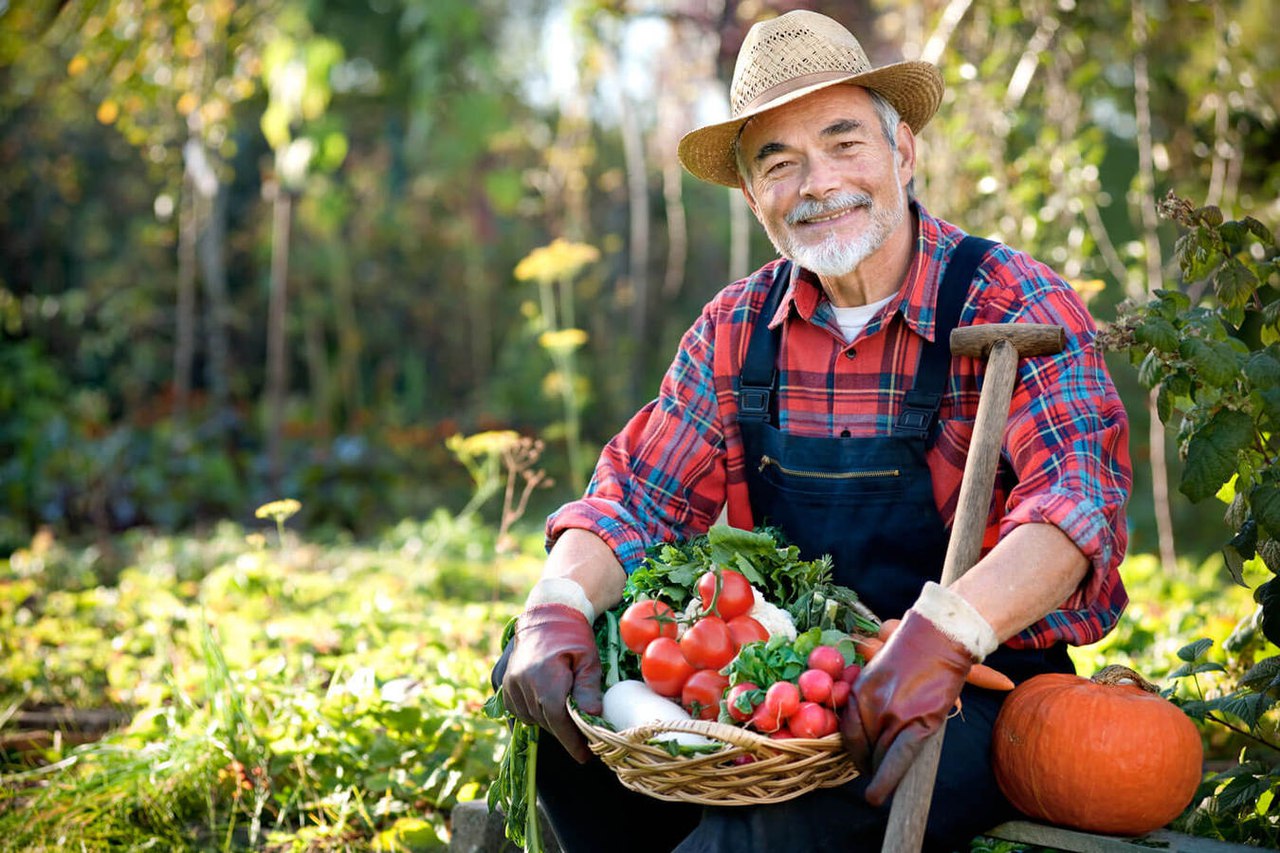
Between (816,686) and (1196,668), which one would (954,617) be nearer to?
(816,686)

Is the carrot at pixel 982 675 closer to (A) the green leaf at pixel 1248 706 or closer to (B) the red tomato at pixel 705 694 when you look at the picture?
(B) the red tomato at pixel 705 694

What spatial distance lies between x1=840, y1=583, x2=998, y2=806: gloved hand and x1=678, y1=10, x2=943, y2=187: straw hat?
1135mm

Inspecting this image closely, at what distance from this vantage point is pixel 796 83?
8.50ft

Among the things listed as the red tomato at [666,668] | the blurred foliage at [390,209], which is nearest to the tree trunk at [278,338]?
the blurred foliage at [390,209]

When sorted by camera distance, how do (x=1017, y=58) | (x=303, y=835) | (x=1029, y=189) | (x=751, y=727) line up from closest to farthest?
(x=751, y=727)
(x=303, y=835)
(x=1029, y=189)
(x=1017, y=58)

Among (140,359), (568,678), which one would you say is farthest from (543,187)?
(568,678)

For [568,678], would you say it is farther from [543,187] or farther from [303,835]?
[543,187]

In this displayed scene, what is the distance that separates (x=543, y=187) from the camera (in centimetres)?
918

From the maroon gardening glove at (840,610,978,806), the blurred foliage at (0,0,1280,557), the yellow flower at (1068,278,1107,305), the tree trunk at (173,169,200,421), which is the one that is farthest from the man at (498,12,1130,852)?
the tree trunk at (173,169,200,421)

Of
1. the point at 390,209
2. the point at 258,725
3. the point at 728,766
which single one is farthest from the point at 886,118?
the point at 390,209

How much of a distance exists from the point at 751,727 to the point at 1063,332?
35.7 inches

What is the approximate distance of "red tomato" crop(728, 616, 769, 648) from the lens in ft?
7.00

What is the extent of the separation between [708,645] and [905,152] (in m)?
1.31

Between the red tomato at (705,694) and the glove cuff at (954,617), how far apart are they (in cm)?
35
